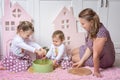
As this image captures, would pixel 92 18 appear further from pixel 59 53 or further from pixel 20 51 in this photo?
pixel 20 51

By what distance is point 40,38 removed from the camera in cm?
252

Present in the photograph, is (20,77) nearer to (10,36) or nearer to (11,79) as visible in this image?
(11,79)

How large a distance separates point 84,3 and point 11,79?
43.5 inches

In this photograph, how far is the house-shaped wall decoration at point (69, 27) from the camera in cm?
244

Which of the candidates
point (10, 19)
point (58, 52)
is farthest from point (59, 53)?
point (10, 19)

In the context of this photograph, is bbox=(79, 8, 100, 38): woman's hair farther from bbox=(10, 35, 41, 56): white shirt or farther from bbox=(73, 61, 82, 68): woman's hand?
bbox=(10, 35, 41, 56): white shirt

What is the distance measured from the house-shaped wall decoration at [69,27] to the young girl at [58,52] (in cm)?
28

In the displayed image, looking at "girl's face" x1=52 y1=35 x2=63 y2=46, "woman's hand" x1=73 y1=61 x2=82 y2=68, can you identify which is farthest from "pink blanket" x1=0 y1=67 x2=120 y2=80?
"girl's face" x1=52 y1=35 x2=63 y2=46

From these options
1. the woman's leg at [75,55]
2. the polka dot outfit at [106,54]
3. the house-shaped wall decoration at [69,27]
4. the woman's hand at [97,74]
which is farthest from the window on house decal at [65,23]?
the woman's hand at [97,74]

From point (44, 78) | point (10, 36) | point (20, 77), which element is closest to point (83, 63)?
point (44, 78)

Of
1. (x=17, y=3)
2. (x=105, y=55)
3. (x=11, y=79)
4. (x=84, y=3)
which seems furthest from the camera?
(x=84, y=3)

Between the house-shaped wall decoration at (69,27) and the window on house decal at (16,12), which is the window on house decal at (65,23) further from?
the window on house decal at (16,12)

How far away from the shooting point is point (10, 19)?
2.35 meters

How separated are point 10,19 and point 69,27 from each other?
582 mm
